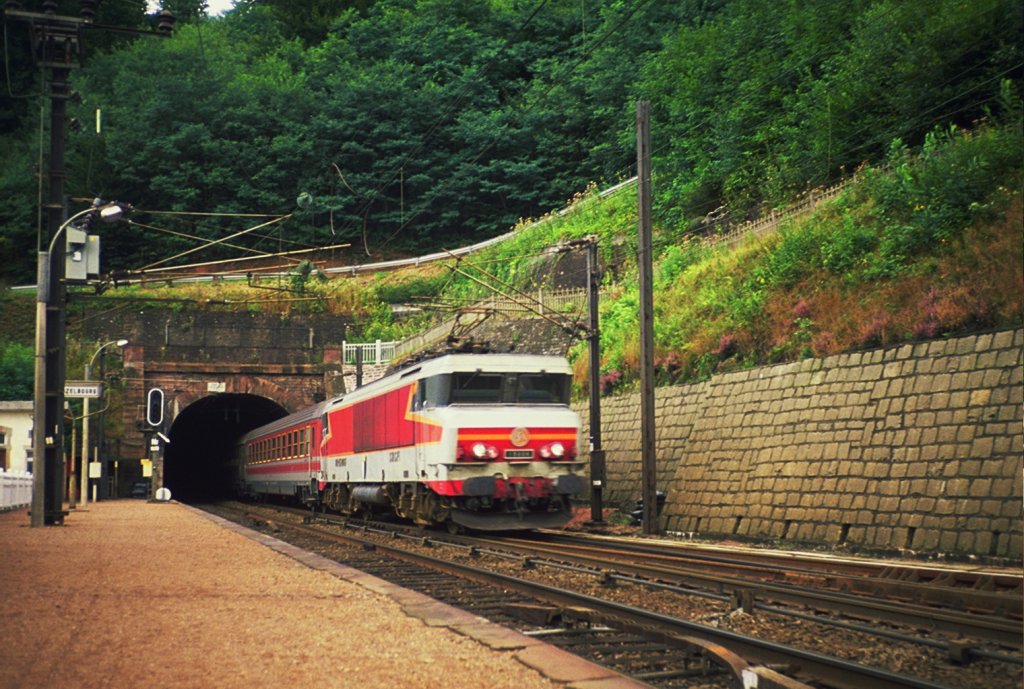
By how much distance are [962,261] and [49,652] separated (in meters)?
15.0

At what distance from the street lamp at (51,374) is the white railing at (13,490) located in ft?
32.2

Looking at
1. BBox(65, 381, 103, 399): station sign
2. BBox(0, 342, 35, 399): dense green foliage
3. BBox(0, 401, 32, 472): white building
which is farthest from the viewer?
BBox(0, 342, 35, 399): dense green foliage

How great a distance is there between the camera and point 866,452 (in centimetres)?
1734

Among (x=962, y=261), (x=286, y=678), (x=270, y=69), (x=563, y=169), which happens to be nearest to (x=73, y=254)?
(x=962, y=261)

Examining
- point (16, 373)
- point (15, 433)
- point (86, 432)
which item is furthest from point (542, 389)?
point (16, 373)

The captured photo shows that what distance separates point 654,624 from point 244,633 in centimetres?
327

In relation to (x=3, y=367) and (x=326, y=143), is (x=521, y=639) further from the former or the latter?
(x=326, y=143)

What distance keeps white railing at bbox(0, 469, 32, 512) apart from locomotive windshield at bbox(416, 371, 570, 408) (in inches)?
683

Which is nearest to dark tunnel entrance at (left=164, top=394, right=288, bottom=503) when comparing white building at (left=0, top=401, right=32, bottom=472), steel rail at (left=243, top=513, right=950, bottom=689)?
white building at (left=0, top=401, right=32, bottom=472)

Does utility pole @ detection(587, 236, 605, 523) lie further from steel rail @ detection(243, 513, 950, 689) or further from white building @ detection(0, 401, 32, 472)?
white building @ detection(0, 401, 32, 472)

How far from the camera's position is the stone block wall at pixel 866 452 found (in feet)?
48.7

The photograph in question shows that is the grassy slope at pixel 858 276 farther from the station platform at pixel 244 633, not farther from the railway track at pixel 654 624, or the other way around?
the station platform at pixel 244 633

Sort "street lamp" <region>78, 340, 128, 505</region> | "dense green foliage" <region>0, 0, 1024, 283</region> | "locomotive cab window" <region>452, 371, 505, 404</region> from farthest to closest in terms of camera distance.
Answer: "dense green foliage" <region>0, 0, 1024, 283</region> → "street lamp" <region>78, 340, 128, 505</region> → "locomotive cab window" <region>452, 371, 505, 404</region>

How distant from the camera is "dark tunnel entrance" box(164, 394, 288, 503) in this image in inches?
2350
